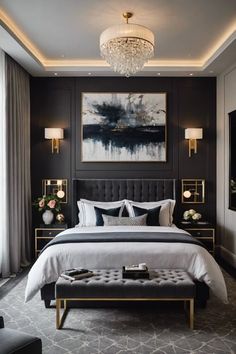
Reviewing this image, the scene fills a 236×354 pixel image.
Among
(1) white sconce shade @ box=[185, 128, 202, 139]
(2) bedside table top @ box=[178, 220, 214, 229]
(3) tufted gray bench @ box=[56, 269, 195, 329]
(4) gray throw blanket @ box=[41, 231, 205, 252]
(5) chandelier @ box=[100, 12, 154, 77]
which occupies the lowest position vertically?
(3) tufted gray bench @ box=[56, 269, 195, 329]

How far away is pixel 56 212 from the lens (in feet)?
20.5

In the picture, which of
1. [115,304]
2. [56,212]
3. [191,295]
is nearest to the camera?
[191,295]

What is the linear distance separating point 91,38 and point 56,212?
299 centimetres

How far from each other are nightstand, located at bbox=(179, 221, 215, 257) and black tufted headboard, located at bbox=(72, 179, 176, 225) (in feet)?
2.00

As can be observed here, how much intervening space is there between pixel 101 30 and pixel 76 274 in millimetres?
3118

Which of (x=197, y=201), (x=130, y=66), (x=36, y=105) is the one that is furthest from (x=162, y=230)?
(x=36, y=105)

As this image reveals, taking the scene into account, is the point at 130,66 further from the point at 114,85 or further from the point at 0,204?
the point at 0,204

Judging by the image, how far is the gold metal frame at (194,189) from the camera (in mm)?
6297

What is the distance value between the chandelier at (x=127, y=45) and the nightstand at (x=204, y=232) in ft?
9.46

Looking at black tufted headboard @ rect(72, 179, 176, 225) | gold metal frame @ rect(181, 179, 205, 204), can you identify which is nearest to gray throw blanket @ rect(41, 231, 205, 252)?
black tufted headboard @ rect(72, 179, 176, 225)

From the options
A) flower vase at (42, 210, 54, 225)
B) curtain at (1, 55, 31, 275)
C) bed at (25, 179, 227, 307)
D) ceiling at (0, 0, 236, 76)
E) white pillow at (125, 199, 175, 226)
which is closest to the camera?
bed at (25, 179, 227, 307)

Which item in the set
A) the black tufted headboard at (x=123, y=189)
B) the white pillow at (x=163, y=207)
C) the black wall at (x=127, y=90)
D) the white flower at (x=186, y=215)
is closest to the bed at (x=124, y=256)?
the white pillow at (x=163, y=207)

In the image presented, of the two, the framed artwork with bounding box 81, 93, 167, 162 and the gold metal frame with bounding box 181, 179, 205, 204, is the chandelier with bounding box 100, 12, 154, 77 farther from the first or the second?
the gold metal frame with bounding box 181, 179, 205, 204

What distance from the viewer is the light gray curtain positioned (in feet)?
17.1
